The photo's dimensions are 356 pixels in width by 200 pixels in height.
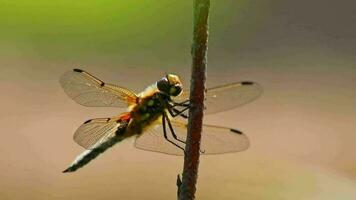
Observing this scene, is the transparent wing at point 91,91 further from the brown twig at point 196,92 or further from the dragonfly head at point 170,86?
the brown twig at point 196,92

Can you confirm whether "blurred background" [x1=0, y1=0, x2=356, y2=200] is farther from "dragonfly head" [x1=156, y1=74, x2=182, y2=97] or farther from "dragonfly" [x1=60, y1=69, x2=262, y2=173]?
"dragonfly head" [x1=156, y1=74, x2=182, y2=97]

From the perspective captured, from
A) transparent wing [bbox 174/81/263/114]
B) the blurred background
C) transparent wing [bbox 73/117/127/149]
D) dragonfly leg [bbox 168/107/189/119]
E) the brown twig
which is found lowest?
the brown twig

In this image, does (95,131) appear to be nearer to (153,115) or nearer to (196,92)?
(153,115)

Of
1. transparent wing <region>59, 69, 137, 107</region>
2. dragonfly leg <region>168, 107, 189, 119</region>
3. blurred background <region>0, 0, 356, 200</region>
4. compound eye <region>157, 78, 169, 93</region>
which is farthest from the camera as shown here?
blurred background <region>0, 0, 356, 200</region>

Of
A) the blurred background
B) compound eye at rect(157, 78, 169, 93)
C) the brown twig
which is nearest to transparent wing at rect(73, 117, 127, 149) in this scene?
compound eye at rect(157, 78, 169, 93)

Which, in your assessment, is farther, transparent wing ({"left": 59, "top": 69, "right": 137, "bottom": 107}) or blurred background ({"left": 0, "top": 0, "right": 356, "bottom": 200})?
blurred background ({"left": 0, "top": 0, "right": 356, "bottom": 200})

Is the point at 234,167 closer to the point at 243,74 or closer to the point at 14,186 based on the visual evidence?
the point at 14,186

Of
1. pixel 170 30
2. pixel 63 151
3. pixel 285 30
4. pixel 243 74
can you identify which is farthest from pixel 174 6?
pixel 63 151
